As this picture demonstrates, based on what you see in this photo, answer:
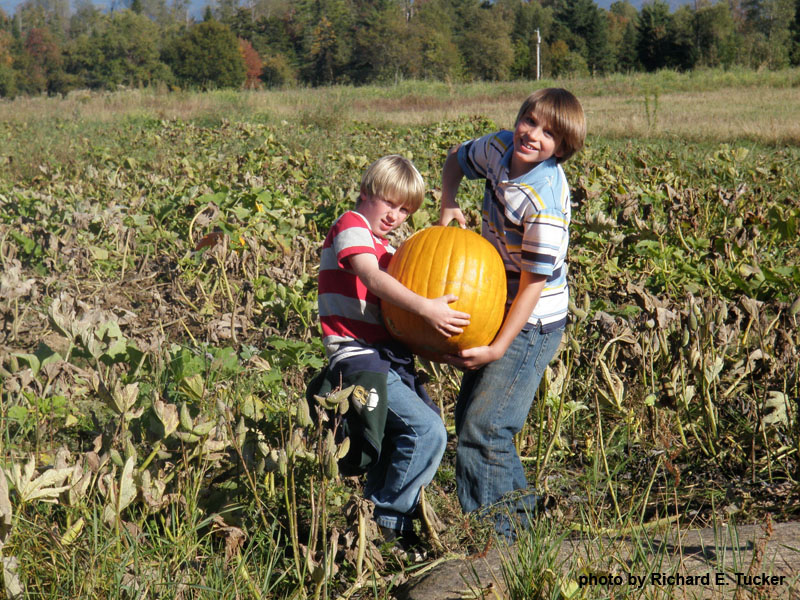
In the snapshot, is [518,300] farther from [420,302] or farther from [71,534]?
[71,534]

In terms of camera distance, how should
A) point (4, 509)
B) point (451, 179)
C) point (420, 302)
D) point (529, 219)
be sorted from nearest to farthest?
1. point (4, 509)
2. point (420, 302)
3. point (529, 219)
4. point (451, 179)

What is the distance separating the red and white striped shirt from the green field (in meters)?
0.33

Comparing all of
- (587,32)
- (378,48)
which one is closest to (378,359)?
(378,48)

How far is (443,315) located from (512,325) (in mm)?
244

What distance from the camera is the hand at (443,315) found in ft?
7.23

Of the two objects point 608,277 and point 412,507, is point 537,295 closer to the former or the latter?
point 412,507

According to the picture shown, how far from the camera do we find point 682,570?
6.52ft

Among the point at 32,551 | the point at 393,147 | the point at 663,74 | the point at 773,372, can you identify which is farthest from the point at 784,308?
the point at 663,74

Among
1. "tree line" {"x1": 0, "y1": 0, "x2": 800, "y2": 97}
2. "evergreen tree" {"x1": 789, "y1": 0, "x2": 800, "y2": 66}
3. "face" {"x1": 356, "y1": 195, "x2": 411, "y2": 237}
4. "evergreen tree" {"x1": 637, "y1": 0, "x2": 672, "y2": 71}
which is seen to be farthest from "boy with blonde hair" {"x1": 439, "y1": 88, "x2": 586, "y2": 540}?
"evergreen tree" {"x1": 637, "y1": 0, "x2": 672, "y2": 71}

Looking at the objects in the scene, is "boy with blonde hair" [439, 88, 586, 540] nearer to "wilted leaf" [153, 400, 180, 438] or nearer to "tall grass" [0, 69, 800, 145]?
"wilted leaf" [153, 400, 180, 438]

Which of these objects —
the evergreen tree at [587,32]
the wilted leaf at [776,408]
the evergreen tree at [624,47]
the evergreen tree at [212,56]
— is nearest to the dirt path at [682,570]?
the wilted leaf at [776,408]

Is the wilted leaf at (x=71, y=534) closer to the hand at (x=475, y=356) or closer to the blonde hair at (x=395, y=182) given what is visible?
the hand at (x=475, y=356)

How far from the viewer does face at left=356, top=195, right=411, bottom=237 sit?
2426 millimetres

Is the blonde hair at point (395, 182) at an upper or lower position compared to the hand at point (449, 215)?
upper
